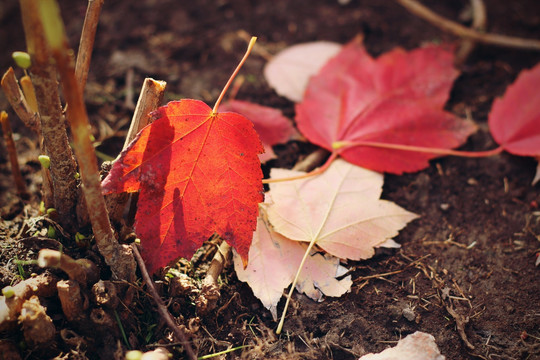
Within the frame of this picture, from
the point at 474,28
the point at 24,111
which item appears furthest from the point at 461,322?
the point at 474,28

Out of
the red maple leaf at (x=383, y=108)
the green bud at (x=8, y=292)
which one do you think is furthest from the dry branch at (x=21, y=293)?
the red maple leaf at (x=383, y=108)

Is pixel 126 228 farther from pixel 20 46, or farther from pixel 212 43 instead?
pixel 20 46

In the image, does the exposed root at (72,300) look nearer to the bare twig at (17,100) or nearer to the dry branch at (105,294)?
the dry branch at (105,294)

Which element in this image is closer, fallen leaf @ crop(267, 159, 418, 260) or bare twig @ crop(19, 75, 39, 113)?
bare twig @ crop(19, 75, 39, 113)

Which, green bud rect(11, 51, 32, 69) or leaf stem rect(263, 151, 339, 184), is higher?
green bud rect(11, 51, 32, 69)

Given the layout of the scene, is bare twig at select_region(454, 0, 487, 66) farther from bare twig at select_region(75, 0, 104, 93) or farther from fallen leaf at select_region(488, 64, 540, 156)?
bare twig at select_region(75, 0, 104, 93)

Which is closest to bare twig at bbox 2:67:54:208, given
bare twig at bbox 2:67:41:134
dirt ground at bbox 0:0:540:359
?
bare twig at bbox 2:67:41:134

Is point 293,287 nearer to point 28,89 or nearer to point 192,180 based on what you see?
point 192,180
